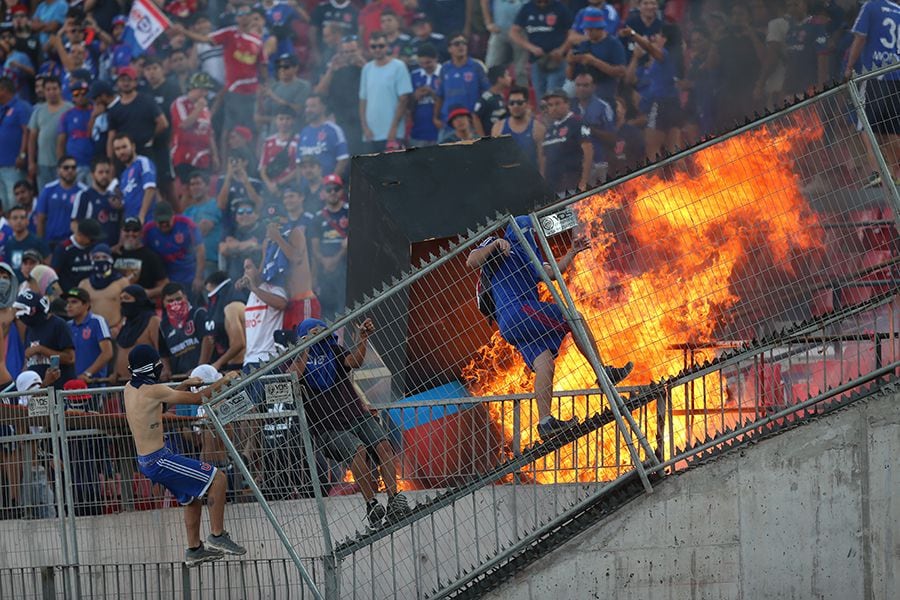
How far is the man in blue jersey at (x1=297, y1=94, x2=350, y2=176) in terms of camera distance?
1555 centimetres

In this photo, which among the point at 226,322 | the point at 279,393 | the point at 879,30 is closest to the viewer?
the point at 279,393

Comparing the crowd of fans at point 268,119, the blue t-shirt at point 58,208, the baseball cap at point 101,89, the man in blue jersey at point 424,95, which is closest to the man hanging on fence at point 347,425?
the crowd of fans at point 268,119

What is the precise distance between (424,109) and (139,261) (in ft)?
12.9

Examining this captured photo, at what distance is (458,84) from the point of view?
49.3 ft

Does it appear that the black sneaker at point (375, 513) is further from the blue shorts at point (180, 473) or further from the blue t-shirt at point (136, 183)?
the blue t-shirt at point (136, 183)

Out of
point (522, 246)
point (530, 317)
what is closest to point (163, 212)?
point (530, 317)

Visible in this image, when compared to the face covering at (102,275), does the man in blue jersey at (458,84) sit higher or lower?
higher

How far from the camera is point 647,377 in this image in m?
8.45

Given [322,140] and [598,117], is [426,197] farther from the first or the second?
[322,140]

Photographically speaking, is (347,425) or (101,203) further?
(101,203)

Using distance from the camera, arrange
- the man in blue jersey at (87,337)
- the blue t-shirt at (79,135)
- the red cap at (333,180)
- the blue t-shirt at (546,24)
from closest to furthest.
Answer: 1. the blue t-shirt at (546,24)
2. the man in blue jersey at (87,337)
3. the red cap at (333,180)
4. the blue t-shirt at (79,135)

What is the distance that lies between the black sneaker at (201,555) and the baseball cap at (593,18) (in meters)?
8.17

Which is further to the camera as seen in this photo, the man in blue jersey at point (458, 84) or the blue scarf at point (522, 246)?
the man in blue jersey at point (458, 84)

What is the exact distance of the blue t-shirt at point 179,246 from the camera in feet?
51.9
